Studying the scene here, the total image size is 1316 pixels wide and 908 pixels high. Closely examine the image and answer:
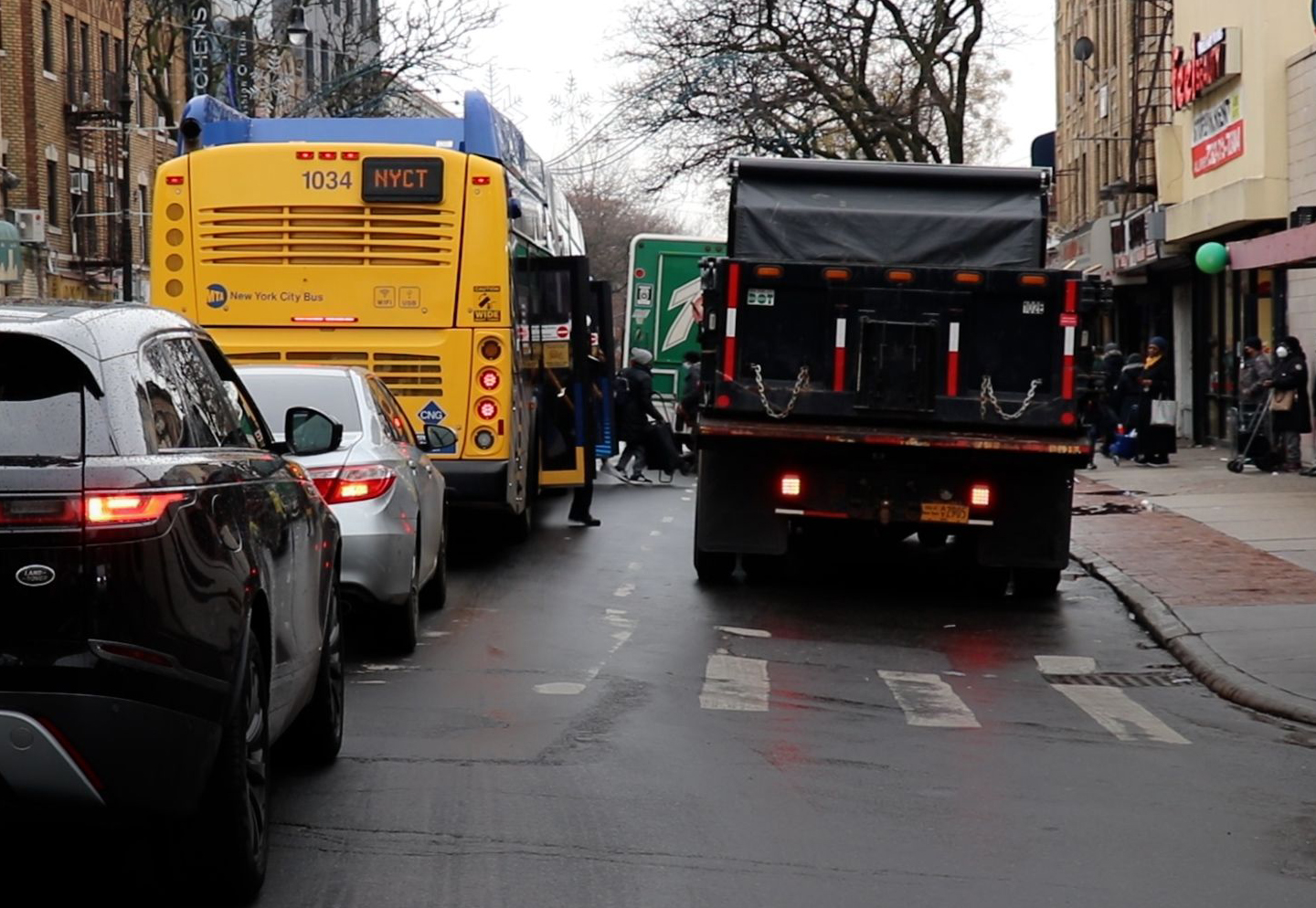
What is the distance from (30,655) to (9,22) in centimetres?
4397

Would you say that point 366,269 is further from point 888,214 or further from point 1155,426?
point 1155,426

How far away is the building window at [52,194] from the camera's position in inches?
1877

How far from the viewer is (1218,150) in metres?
31.6

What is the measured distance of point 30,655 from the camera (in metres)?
4.79

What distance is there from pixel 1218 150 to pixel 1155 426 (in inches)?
184

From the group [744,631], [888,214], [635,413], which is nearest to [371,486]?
[744,631]

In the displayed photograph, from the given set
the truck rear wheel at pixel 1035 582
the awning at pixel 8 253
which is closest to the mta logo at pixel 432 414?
the truck rear wheel at pixel 1035 582

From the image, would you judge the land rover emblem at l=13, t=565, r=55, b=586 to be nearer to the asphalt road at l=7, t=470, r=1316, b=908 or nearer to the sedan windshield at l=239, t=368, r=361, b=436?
the asphalt road at l=7, t=470, r=1316, b=908

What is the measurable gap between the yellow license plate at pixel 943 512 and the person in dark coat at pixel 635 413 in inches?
489

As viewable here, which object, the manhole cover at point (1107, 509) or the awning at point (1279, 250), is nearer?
the awning at point (1279, 250)

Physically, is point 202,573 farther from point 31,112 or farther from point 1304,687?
point 31,112

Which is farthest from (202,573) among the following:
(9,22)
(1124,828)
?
(9,22)

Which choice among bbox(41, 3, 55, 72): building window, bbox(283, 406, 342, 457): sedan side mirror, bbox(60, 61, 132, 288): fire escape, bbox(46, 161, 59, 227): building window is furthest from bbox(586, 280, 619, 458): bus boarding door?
bbox(41, 3, 55, 72): building window

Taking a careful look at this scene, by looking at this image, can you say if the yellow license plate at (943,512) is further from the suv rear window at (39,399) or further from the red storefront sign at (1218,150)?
the red storefront sign at (1218,150)
